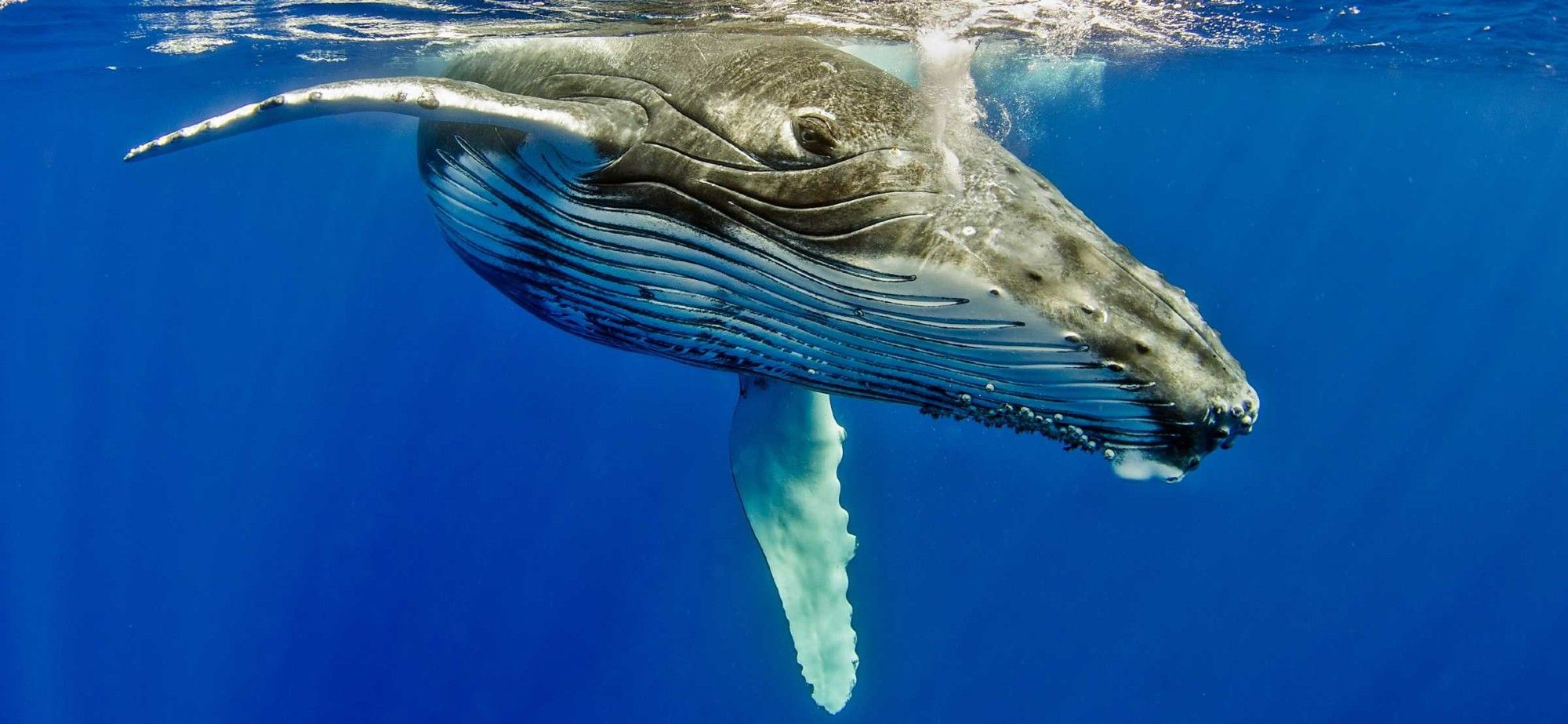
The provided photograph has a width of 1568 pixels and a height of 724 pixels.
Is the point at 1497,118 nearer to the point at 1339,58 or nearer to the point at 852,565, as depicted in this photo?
the point at 1339,58

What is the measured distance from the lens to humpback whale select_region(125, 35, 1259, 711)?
2182mm

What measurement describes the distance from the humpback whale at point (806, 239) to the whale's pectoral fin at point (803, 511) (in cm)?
133

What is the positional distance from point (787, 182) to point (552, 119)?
797 millimetres

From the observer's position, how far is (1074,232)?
2422mm

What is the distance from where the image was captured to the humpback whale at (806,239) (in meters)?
2.18

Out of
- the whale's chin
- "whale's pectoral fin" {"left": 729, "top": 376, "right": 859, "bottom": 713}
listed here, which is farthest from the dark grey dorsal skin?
"whale's pectoral fin" {"left": 729, "top": 376, "right": 859, "bottom": 713}

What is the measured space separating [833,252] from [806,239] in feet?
0.38

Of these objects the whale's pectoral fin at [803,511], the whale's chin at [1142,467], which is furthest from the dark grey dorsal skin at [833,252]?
the whale's pectoral fin at [803,511]

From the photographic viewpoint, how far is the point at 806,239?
2537mm

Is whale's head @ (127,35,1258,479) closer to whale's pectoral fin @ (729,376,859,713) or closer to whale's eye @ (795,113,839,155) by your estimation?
whale's eye @ (795,113,839,155)

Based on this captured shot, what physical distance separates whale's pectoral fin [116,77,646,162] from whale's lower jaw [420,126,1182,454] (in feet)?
0.65

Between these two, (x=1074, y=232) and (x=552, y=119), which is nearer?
(x=1074, y=232)

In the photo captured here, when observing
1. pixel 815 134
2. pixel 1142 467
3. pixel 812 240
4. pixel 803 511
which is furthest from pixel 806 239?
pixel 803 511

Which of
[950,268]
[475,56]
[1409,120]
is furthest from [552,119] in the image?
[1409,120]
